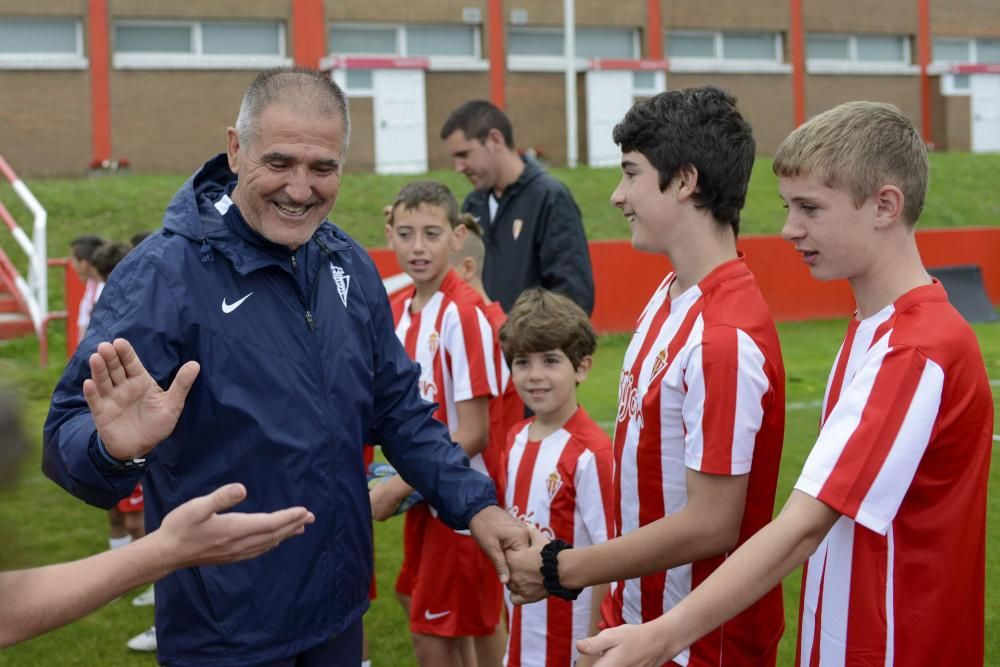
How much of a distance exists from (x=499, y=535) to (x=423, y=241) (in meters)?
1.79

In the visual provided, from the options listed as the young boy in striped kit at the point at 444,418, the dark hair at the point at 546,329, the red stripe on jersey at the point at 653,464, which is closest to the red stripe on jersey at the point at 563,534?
the dark hair at the point at 546,329

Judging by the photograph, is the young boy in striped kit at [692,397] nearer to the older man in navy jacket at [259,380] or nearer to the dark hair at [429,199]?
the older man in navy jacket at [259,380]

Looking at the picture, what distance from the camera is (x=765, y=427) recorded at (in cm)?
274

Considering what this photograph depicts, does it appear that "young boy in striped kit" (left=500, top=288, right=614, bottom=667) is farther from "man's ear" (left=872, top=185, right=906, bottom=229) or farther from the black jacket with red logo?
"man's ear" (left=872, top=185, right=906, bottom=229)

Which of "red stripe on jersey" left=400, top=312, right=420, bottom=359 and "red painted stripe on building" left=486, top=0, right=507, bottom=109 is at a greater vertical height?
"red painted stripe on building" left=486, top=0, right=507, bottom=109

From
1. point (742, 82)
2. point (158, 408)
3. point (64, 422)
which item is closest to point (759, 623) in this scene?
point (158, 408)

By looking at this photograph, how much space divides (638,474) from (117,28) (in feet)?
86.5

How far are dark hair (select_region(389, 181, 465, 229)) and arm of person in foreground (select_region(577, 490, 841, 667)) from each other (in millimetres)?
2823

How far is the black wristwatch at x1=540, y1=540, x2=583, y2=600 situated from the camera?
9.78 feet

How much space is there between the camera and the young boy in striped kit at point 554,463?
3.79 meters

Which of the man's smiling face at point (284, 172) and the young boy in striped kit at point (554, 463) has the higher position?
the man's smiling face at point (284, 172)

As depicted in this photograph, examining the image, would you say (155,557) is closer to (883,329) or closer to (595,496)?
(883,329)

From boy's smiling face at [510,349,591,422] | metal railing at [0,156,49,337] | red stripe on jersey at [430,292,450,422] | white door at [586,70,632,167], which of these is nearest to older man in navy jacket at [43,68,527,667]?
boy's smiling face at [510,349,591,422]

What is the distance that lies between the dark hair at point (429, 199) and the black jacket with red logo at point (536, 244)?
866 mm
